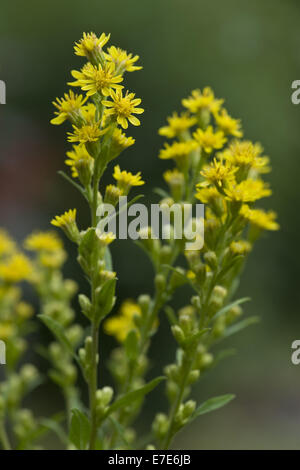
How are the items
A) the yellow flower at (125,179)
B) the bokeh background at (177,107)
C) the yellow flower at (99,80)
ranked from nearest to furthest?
the yellow flower at (99,80), the yellow flower at (125,179), the bokeh background at (177,107)

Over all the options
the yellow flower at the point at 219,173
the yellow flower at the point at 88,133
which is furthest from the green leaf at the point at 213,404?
the yellow flower at the point at 88,133

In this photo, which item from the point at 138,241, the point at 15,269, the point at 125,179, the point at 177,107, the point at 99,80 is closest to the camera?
the point at 99,80

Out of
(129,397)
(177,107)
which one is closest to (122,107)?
(129,397)

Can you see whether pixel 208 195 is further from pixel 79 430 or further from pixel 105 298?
pixel 79 430

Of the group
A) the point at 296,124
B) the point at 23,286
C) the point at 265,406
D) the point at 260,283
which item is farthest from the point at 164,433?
the point at 265,406

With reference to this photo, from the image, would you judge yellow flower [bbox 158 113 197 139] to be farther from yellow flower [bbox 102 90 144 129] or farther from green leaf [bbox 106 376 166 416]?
green leaf [bbox 106 376 166 416]

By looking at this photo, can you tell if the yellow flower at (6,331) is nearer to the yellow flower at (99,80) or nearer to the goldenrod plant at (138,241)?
the goldenrod plant at (138,241)

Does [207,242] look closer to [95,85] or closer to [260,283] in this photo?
[95,85]
